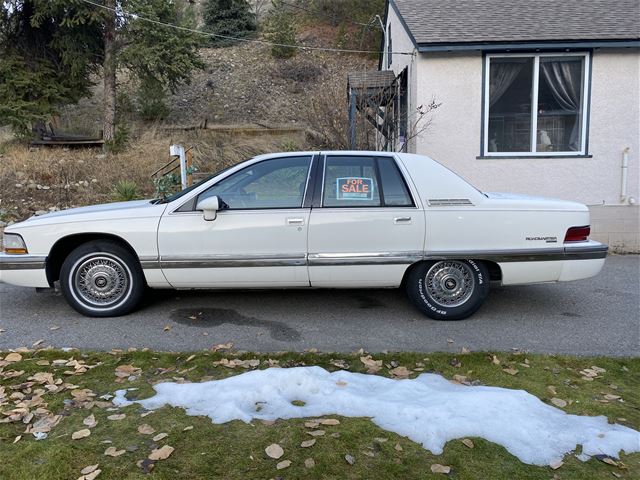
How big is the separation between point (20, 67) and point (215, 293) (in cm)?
1405

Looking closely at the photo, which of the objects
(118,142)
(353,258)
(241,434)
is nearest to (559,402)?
(241,434)

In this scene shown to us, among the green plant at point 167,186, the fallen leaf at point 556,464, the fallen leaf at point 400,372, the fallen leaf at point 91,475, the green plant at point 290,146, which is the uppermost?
the green plant at point 290,146

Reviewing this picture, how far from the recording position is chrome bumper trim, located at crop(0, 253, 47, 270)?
5.10 metres

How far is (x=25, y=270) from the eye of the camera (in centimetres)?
512

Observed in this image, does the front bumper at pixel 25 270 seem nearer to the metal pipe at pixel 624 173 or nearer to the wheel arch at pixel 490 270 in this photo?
Result: the wheel arch at pixel 490 270

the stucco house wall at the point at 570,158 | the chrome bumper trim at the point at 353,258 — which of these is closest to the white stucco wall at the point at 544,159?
the stucco house wall at the point at 570,158

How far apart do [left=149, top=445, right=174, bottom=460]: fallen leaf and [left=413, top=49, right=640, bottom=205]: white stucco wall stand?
791 centimetres

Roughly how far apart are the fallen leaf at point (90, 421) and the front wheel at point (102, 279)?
214 centimetres

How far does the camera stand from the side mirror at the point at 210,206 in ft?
16.2

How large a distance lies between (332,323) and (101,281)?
7.47 ft

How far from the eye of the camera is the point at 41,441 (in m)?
2.94

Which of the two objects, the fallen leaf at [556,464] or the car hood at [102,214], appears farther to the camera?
the car hood at [102,214]

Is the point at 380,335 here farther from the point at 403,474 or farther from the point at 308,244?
the point at 403,474

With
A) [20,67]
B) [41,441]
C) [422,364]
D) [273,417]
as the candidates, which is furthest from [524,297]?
[20,67]
